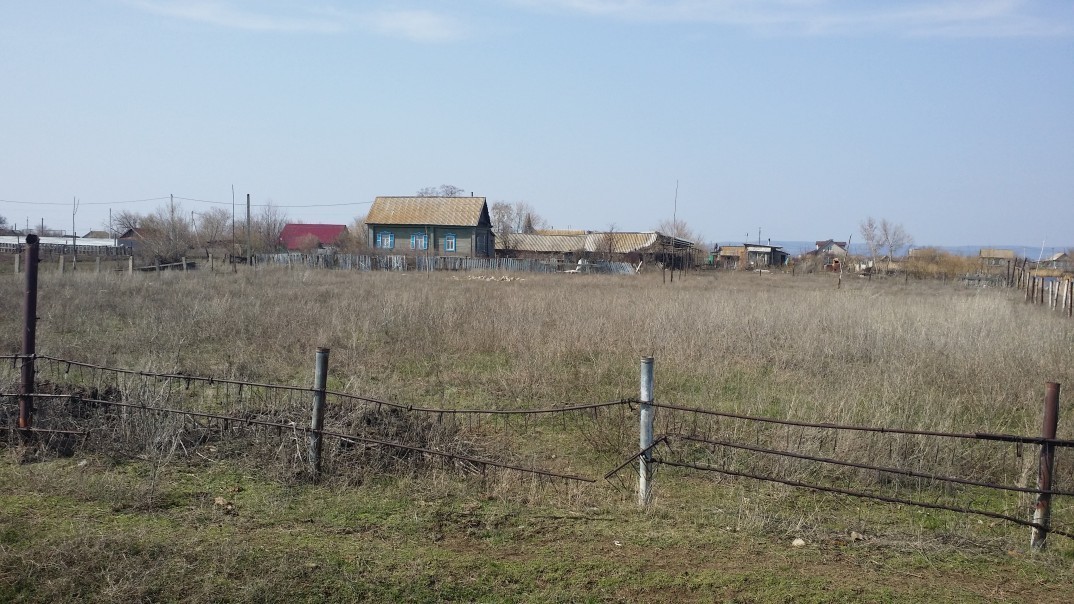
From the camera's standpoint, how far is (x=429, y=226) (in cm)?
5550

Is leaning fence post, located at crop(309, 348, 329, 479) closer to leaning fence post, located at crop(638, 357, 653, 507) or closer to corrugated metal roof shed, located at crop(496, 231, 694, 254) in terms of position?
leaning fence post, located at crop(638, 357, 653, 507)

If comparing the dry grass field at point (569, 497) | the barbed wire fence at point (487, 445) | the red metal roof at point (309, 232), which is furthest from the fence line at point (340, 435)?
the red metal roof at point (309, 232)

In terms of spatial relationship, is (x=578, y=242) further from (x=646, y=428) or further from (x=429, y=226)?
(x=646, y=428)

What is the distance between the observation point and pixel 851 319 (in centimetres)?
1481

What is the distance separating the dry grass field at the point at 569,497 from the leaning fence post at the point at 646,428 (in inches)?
4.9

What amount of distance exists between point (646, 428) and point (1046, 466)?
2.53m

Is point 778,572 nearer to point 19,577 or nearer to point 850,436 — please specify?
point 850,436

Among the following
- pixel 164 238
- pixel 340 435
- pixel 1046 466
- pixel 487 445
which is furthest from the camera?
pixel 164 238

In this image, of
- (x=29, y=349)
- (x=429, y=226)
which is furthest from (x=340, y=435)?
(x=429, y=226)

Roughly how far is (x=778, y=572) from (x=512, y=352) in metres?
7.89

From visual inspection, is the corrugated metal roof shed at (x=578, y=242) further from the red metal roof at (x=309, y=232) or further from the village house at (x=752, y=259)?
the red metal roof at (x=309, y=232)

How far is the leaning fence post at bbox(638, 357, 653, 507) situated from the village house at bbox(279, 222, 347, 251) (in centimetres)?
6663

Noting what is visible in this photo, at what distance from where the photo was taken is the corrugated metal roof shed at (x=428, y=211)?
55000mm

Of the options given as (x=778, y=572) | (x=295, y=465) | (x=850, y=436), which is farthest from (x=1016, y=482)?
(x=295, y=465)
